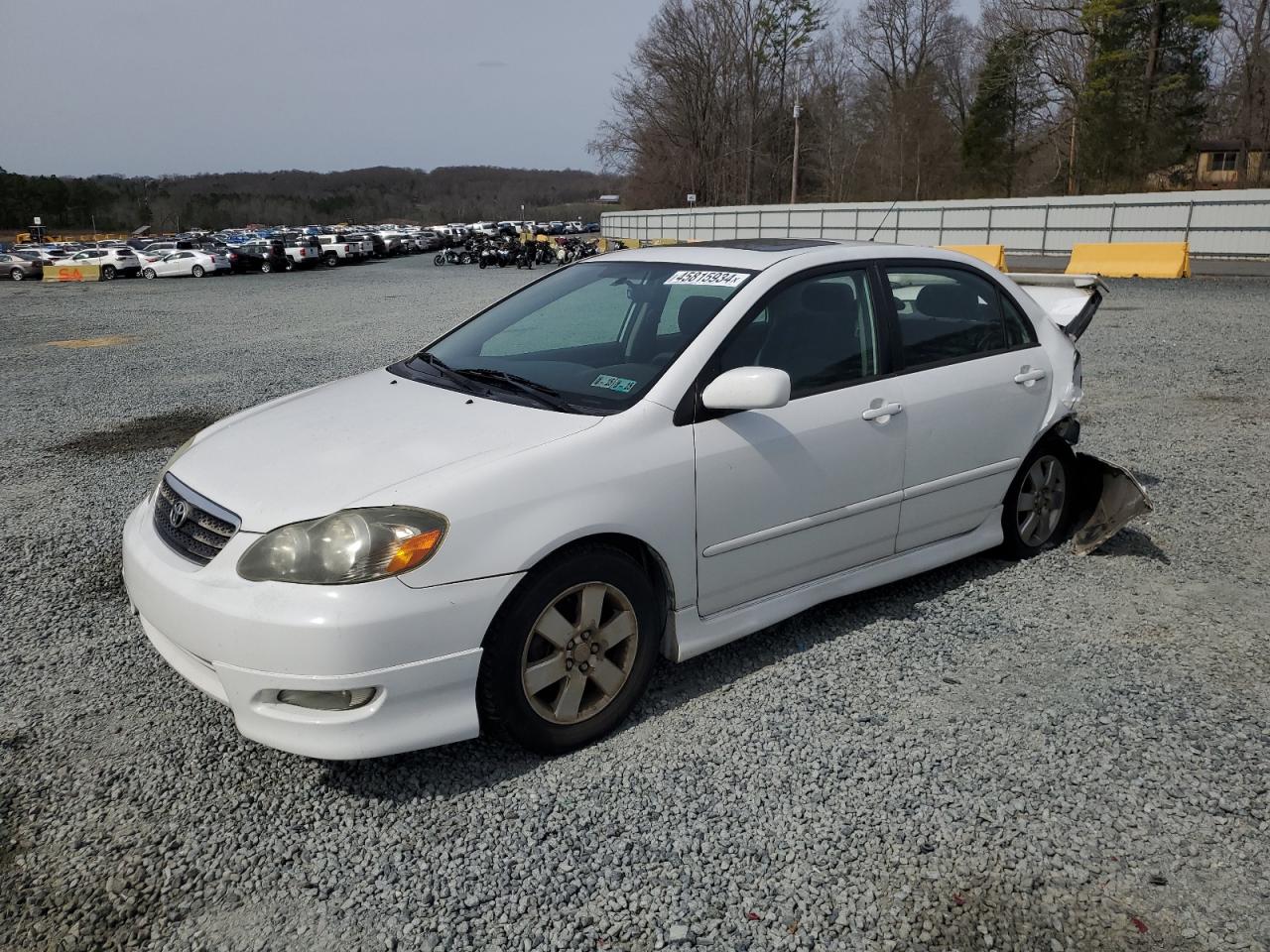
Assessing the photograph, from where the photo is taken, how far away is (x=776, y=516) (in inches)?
138

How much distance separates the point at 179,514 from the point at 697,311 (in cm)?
193

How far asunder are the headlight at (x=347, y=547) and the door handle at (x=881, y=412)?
182 cm

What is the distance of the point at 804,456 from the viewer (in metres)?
3.56

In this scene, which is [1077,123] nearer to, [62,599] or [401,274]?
[401,274]

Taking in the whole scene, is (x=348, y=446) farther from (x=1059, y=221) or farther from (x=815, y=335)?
(x=1059, y=221)

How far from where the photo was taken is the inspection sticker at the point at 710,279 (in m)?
3.67

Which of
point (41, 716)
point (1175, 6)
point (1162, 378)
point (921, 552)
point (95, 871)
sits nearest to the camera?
point (95, 871)

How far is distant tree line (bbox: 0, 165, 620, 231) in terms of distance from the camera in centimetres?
13788

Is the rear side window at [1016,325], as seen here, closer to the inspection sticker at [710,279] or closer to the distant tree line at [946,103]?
the inspection sticker at [710,279]

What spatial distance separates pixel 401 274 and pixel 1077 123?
30.5 m

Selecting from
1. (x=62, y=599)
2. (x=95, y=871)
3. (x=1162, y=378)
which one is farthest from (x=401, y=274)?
(x=95, y=871)

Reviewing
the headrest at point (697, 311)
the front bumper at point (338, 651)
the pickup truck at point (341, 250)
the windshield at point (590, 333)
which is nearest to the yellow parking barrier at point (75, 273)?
the pickup truck at point (341, 250)

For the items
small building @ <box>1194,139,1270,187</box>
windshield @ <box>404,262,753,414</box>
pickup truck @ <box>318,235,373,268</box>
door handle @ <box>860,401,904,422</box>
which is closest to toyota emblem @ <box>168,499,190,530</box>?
windshield @ <box>404,262,753,414</box>

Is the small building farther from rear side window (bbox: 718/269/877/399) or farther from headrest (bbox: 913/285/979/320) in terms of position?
rear side window (bbox: 718/269/877/399)
